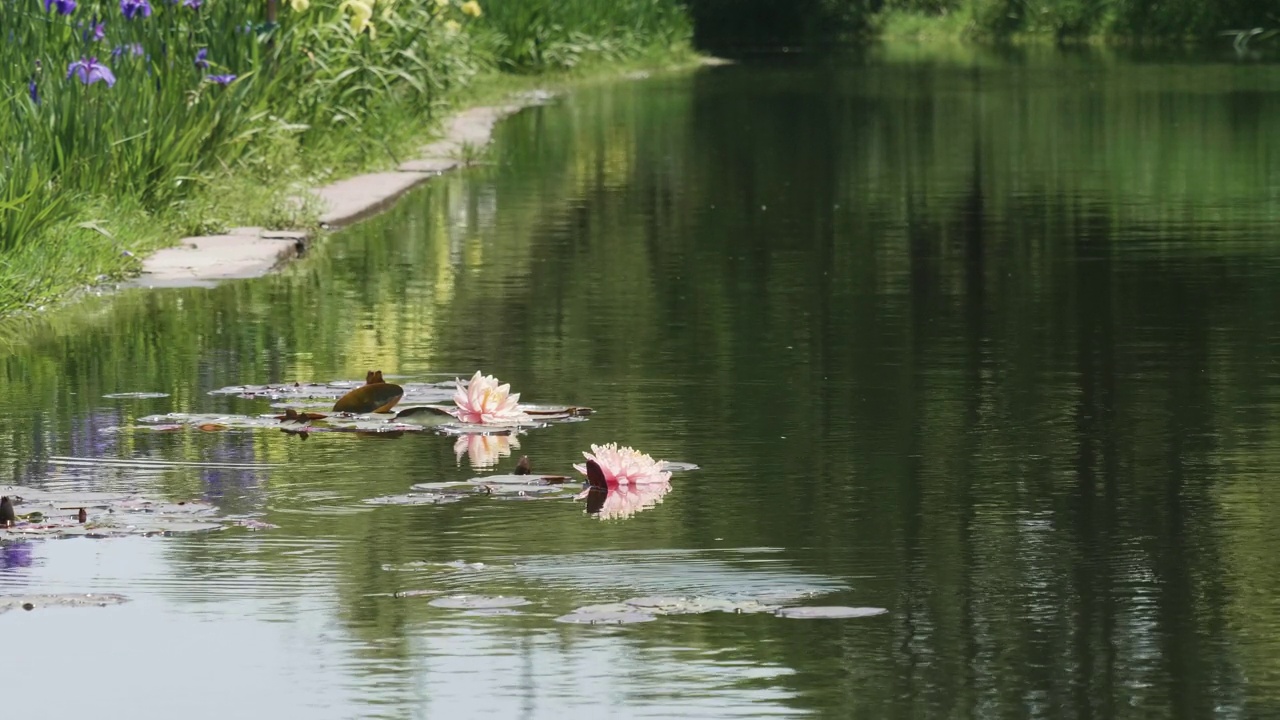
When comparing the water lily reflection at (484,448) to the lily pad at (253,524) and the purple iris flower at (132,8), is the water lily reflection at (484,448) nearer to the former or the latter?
the lily pad at (253,524)

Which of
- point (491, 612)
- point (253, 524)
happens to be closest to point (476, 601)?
point (491, 612)

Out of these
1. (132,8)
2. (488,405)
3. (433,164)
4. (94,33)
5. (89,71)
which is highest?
(132,8)

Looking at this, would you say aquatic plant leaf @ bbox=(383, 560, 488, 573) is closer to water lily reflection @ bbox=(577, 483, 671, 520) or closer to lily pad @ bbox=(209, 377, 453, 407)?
water lily reflection @ bbox=(577, 483, 671, 520)

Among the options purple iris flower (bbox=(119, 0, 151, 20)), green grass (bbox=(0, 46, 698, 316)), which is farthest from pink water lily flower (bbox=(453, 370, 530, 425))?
purple iris flower (bbox=(119, 0, 151, 20))

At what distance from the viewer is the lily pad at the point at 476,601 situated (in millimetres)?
6875

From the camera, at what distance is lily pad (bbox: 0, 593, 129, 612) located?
696cm

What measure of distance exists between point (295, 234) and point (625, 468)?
8.76 metres

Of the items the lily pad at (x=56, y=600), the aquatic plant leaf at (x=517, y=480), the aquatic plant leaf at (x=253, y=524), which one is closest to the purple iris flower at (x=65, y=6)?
the aquatic plant leaf at (x=517, y=480)

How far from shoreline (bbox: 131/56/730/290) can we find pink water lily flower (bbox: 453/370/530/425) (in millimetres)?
4943

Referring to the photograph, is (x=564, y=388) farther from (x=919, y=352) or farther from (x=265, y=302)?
(x=265, y=302)

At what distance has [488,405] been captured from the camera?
9.95 m

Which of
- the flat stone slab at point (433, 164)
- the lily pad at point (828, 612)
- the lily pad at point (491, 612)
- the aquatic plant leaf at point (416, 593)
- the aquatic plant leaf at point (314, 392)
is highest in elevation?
the flat stone slab at point (433, 164)

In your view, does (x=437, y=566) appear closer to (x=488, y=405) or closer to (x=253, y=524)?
(x=253, y=524)

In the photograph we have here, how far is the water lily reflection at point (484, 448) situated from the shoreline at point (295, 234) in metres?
5.23
